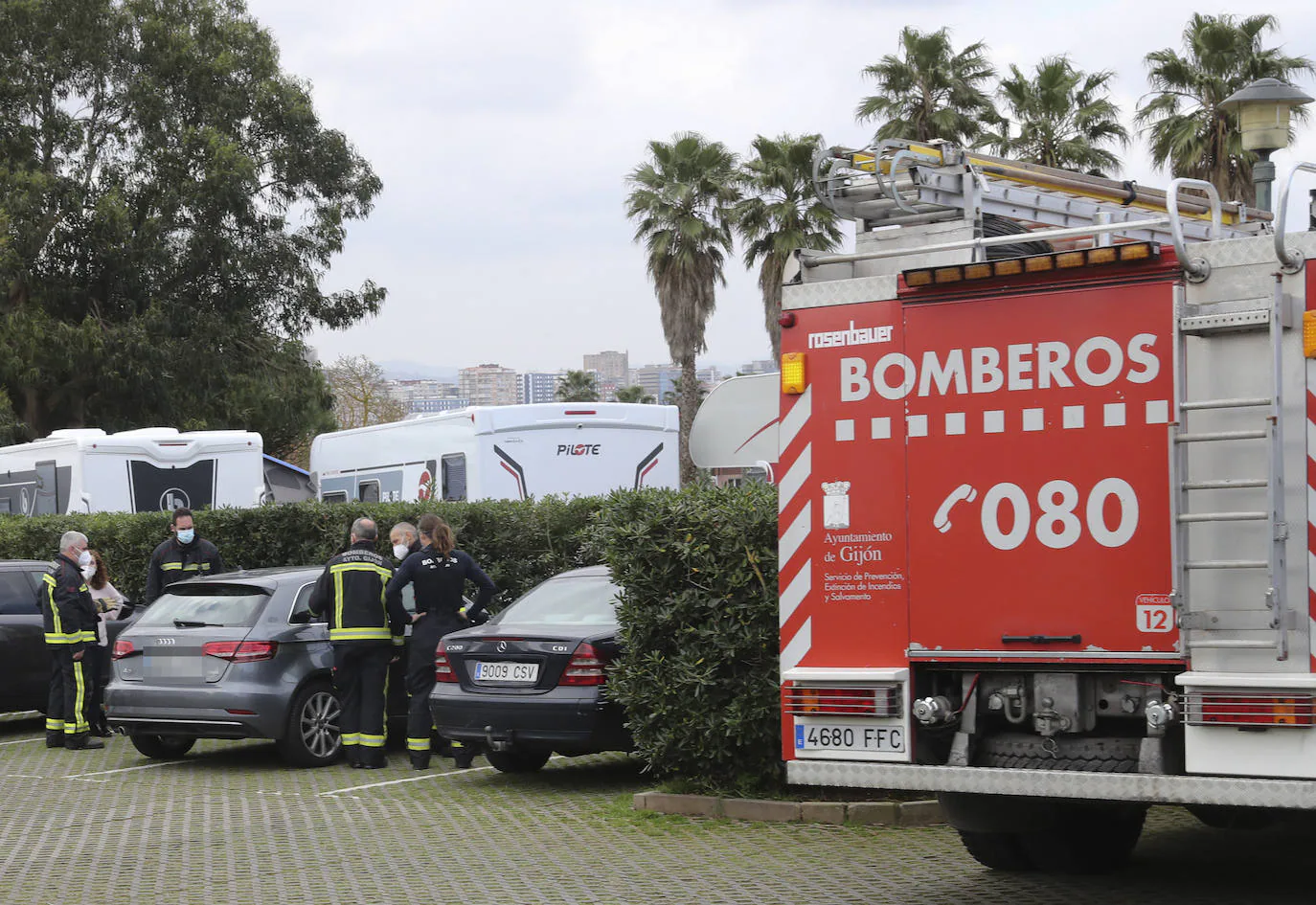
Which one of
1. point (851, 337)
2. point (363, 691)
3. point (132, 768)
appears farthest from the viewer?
point (132, 768)

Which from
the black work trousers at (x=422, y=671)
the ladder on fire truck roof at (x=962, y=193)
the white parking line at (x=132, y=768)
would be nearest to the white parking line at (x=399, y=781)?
the black work trousers at (x=422, y=671)

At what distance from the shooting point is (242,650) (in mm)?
12070

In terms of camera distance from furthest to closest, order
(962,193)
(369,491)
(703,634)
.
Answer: (369,491) < (703,634) < (962,193)

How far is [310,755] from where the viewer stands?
12.5 meters

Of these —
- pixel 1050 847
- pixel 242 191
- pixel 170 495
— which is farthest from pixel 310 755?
pixel 242 191

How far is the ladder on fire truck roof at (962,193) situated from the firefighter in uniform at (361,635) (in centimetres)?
539

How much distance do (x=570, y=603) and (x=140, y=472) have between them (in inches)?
477

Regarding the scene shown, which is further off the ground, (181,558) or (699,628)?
(181,558)

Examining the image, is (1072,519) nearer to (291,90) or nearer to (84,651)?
(84,651)

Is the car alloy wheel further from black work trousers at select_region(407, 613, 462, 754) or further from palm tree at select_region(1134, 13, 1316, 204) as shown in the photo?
palm tree at select_region(1134, 13, 1316, 204)

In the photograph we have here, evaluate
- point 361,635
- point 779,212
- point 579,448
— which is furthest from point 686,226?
point 361,635

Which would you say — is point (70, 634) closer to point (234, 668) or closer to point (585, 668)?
point (234, 668)

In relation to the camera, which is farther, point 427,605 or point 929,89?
point 929,89

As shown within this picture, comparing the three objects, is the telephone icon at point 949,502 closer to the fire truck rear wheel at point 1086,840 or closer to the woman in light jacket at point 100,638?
the fire truck rear wheel at point 1086,840
